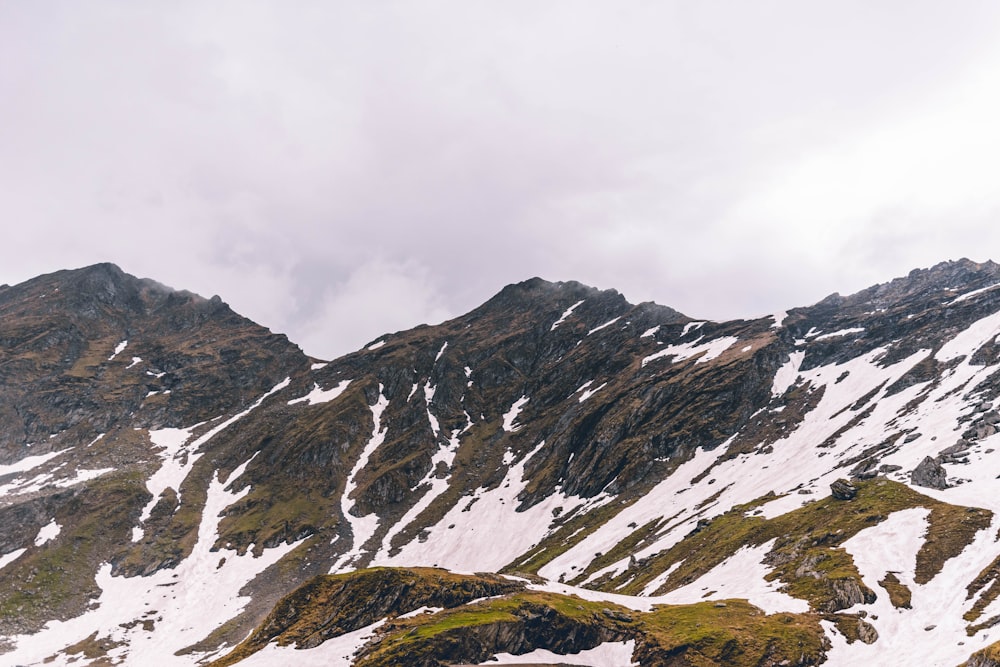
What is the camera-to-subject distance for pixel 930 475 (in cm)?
7156

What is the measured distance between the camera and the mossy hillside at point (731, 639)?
4662 cm

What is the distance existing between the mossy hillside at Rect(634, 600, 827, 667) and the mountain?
9.6 inches

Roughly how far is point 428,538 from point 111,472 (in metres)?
110

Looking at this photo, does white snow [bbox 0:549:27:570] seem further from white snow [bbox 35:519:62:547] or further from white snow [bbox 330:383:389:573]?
white snow [bbox 330:383:389:573]

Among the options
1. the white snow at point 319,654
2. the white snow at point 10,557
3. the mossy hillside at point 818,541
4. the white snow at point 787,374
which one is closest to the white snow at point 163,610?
the white snow at point 10,557

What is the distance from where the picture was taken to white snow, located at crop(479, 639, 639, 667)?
51312 millimetres

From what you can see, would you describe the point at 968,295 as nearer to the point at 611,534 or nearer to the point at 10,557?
the point at 611,534

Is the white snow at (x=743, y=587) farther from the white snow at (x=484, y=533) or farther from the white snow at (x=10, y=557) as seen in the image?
the white snow at (x=10, y=557)

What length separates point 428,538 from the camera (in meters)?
156

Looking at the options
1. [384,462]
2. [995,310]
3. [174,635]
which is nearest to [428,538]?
[384,462]

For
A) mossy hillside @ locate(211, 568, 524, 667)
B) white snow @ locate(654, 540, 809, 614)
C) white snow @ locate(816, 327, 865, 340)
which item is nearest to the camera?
mossy hillside @ locate(211, 568, 524, 667)

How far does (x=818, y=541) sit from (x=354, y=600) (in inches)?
2066

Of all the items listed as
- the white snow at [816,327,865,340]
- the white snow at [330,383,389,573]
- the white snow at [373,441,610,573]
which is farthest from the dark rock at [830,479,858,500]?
the white snow at [816,327,865,340]

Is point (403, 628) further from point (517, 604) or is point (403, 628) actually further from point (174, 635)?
point (174, 635)
